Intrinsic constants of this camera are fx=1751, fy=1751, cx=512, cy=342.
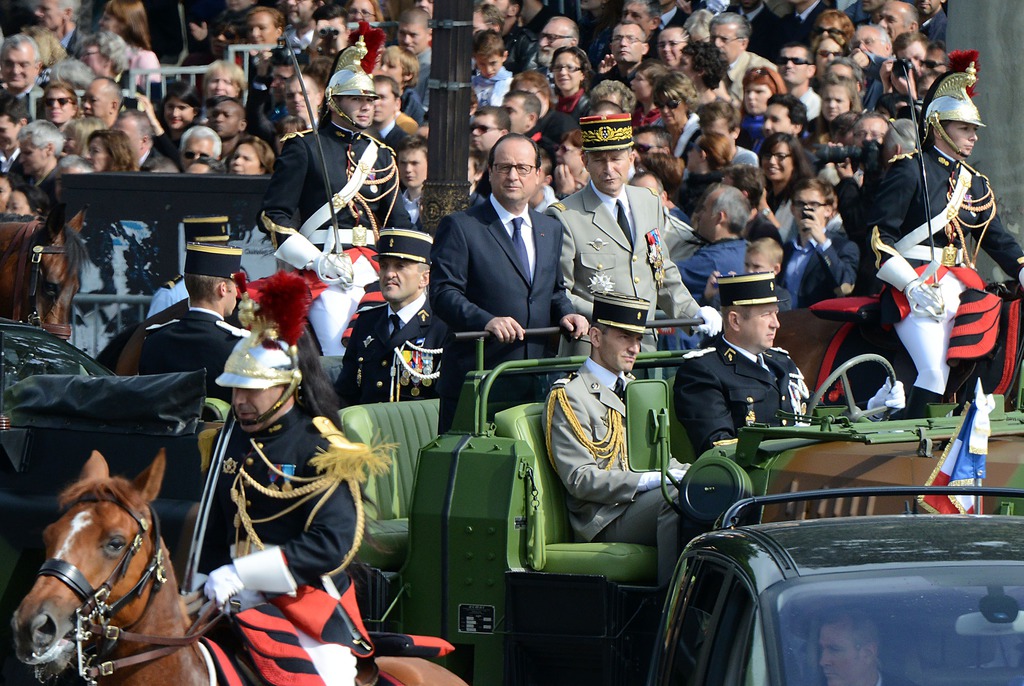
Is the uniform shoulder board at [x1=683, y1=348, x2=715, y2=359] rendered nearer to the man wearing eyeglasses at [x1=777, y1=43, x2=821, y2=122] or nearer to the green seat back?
the green seat back

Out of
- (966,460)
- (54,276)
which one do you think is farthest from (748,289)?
(54,276)

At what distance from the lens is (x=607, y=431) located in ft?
24.2

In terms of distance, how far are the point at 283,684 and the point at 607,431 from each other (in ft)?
8.18

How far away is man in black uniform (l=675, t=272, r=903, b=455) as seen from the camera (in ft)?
24.8

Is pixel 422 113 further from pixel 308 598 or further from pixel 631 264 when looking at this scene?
pixel 308 598

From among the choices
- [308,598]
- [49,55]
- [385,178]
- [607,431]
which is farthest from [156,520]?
[49,55]

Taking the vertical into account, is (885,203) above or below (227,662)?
above

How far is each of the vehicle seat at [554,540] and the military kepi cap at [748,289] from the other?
1.01 meters

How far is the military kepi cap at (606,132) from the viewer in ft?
27.1

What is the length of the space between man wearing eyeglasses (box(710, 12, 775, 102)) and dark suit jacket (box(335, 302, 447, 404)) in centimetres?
473

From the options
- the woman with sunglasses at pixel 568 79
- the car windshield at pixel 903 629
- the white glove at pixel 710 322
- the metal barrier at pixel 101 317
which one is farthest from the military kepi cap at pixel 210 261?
the car windshield at pixel 903 629

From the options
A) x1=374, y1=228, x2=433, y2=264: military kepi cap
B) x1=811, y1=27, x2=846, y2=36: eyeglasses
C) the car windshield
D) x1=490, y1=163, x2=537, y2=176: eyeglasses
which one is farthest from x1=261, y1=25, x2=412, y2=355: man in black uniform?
the car windshield

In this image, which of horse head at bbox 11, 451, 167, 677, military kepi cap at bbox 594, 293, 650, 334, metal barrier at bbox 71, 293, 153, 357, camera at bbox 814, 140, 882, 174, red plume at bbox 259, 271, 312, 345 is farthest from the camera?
metal barrier at bbox 71, 293, 153, 357

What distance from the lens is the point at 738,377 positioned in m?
7.62
